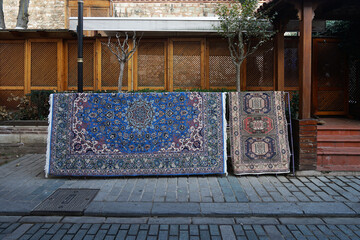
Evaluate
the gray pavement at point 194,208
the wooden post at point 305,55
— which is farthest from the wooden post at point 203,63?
the gray pavement at point 194,208

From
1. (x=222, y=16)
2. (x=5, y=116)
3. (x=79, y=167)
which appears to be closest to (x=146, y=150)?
(x=79, y=167)

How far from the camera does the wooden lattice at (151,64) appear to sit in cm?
856

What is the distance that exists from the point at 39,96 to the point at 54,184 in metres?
3.48

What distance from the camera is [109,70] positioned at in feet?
28.2

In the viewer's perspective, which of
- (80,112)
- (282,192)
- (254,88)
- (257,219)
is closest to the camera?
(257,219)

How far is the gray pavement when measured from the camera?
11.2ft

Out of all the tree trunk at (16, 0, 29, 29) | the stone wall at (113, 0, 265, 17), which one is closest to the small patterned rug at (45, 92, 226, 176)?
the tree trunk at (16, 0, 29, 29)

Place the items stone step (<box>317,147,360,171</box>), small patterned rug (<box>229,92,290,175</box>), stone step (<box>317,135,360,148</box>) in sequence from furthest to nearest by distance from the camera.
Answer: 1. stone step (<box>317,135,360,148</box>)
2. stone step (<box>317,147,360,171</box>)
3. small patterned rug (<box>229,92,290,175</box>)

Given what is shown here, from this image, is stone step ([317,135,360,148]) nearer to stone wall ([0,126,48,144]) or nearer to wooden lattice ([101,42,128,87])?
wooden lattice ([101,42,128,87])

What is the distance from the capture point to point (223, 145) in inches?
210

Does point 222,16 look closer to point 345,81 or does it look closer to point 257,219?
point 345,81

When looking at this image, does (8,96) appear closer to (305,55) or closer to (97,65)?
(97,65)

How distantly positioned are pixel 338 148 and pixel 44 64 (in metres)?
8.38

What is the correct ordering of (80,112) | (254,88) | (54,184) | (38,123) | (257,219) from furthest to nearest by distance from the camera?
(254,88) < (38,123) < (80,112) < (54,184) < (257,219)
